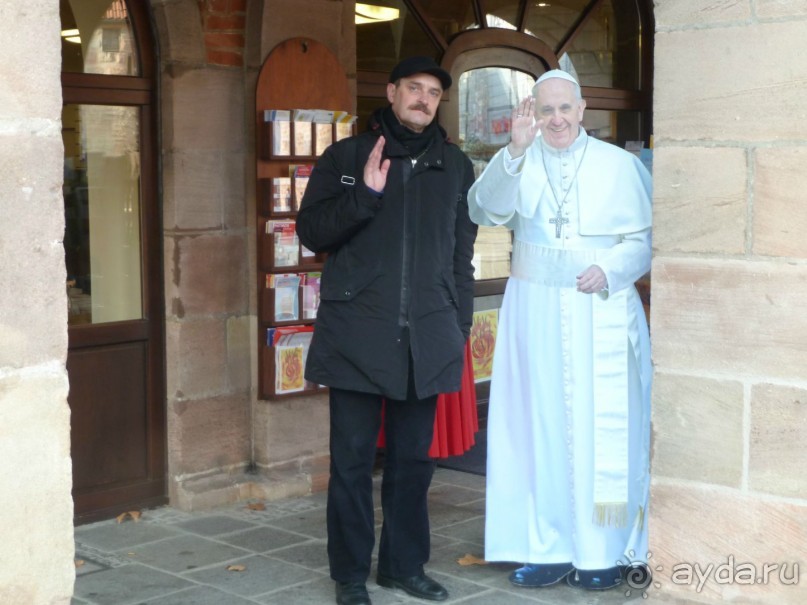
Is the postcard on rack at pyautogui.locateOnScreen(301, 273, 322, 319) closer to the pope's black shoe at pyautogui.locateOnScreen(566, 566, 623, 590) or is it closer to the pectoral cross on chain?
the pectoral cross on chain

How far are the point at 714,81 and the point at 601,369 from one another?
1461 mm

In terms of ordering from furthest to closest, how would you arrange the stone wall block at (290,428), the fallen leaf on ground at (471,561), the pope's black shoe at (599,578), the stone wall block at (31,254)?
the stone wall block at (290,428)
the fallen leaf on ground at (471,561)
the pope's black shoe at (599,578)
the stone wall block at (31,254)

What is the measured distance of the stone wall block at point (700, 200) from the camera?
135 inches

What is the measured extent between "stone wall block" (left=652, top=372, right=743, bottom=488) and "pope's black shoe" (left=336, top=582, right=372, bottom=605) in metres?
1.34

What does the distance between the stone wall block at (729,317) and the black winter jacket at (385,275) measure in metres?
1.06

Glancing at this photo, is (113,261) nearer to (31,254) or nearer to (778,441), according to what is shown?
(31,254)

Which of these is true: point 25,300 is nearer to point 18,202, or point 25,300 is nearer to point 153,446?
point 18,202

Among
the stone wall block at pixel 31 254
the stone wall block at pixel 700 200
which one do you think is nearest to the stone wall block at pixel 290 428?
the stone wall block at pixel 700 200

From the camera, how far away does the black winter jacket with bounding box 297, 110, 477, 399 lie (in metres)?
4.39

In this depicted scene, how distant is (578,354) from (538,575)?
870 millimetres

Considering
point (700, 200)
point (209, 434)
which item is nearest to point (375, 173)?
point (700, 200)

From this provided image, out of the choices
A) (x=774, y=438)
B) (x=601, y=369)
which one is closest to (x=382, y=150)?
(x=601, y=369)

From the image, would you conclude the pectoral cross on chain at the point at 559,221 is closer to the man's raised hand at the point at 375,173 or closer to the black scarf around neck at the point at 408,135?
the black scarf around neck at the point at 408,135

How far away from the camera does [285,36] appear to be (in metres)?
5.98
